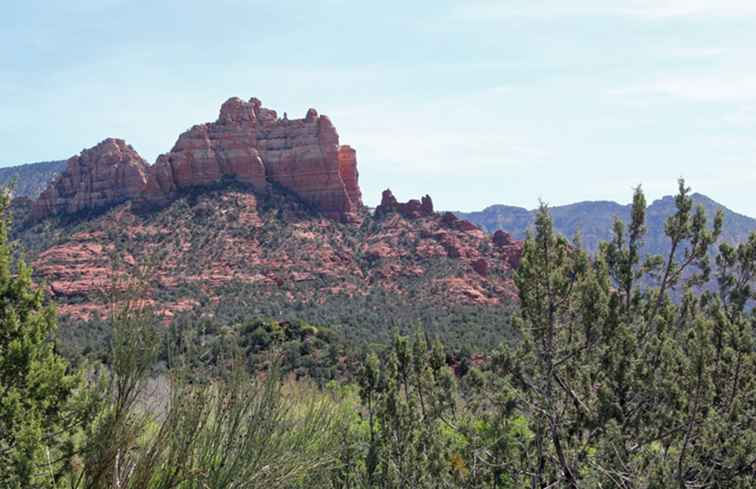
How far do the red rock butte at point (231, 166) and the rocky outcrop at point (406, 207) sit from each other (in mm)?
4177

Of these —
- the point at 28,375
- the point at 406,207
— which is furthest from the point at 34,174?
the point at 28,375

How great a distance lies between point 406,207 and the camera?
282 feet

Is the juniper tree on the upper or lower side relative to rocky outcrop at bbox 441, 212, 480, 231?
lower

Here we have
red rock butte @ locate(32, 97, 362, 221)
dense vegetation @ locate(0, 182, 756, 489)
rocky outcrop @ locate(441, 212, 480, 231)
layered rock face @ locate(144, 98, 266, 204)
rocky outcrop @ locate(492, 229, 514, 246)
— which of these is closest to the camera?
dense vegetation @ locate(0, 182, 756, 489)

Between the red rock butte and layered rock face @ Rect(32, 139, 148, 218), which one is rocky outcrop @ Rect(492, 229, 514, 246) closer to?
the red rock butte

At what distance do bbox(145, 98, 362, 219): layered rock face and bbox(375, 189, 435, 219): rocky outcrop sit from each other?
4294 mm

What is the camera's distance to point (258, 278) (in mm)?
65375

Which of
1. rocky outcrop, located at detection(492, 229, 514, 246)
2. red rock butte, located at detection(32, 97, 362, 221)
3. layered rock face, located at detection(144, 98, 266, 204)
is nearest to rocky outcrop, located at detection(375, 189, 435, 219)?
red rock butte, located at detection(32, 97, 362, 221)

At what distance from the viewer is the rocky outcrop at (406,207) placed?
84625 millimetres

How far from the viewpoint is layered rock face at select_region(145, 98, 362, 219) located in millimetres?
83375

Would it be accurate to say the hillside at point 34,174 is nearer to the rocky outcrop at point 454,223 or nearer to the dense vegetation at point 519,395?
the rocky outcrop at point 454,223

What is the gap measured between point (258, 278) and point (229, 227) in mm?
9561

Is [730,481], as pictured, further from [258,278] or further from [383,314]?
[258,278]

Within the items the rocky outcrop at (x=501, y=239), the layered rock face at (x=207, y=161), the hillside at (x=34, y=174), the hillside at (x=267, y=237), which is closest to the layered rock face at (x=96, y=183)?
the hillside at (x=267, y=237)
